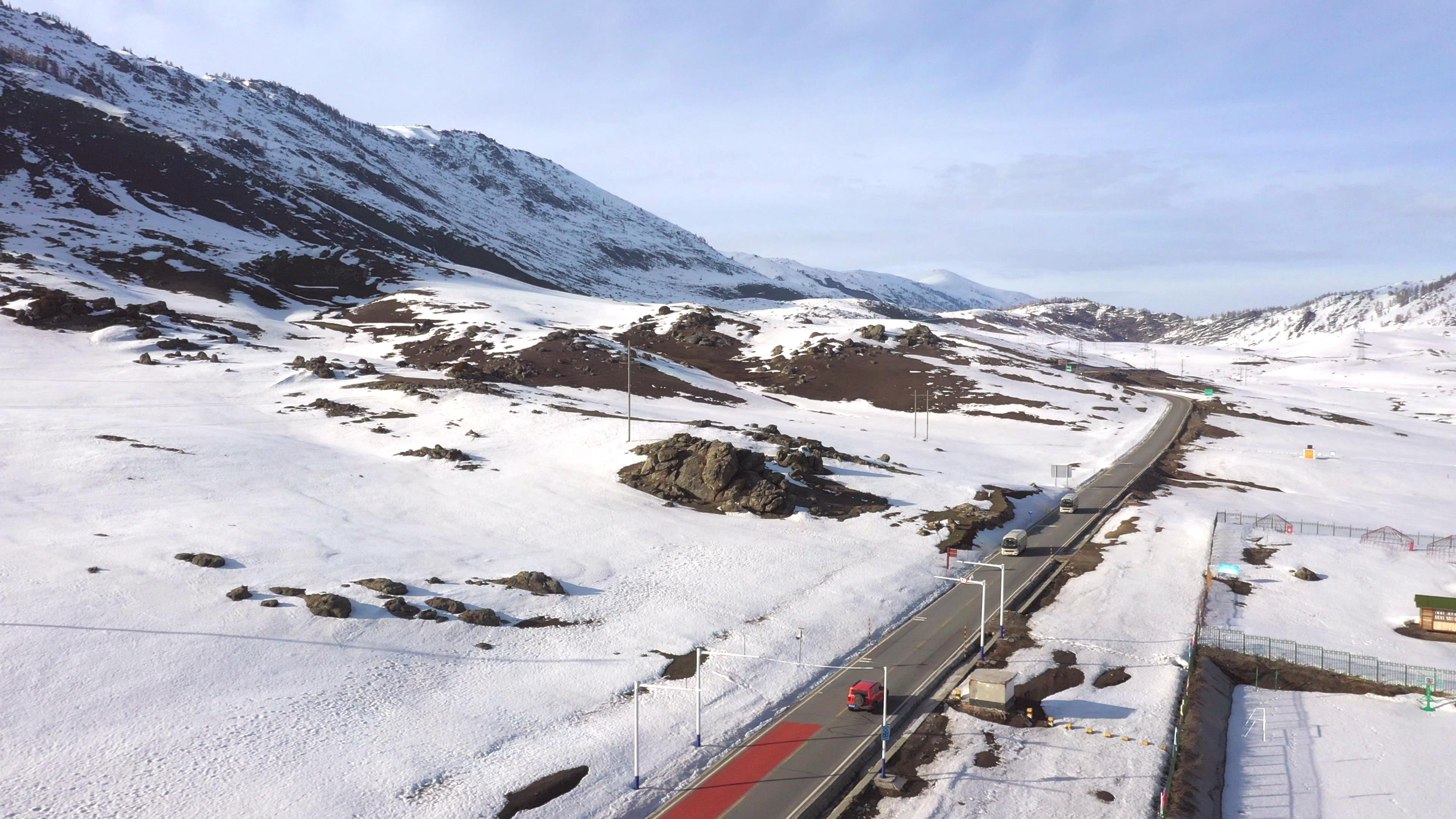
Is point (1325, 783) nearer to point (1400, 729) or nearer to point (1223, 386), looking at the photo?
point (1400, 729)

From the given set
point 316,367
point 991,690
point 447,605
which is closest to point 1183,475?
point 991,690

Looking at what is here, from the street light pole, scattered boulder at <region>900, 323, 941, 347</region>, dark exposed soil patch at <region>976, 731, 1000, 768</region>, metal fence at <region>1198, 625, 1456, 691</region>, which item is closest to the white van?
the street light pole

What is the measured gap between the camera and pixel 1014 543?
2334 inches

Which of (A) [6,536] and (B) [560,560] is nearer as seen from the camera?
(A) [6,536]

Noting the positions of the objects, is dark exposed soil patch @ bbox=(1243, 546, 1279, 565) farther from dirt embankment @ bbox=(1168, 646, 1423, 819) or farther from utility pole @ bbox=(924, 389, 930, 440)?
utility pole @ bbox=(924, 389, 930, 440)

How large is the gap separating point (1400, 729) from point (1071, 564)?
2320cm

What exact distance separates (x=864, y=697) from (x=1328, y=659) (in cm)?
2659

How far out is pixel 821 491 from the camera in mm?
71375

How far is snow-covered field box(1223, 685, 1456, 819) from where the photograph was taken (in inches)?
1150

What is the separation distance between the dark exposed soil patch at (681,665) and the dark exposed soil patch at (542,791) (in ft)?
29.0

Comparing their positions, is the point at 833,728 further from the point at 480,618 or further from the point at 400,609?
the point at 400,609

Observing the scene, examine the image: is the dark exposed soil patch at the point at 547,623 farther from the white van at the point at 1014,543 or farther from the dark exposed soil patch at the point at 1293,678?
the dark exposed soil patch at the point at 1293,678

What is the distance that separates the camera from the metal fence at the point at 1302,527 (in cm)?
6351

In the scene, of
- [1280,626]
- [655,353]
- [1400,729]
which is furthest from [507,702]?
[655,353]
